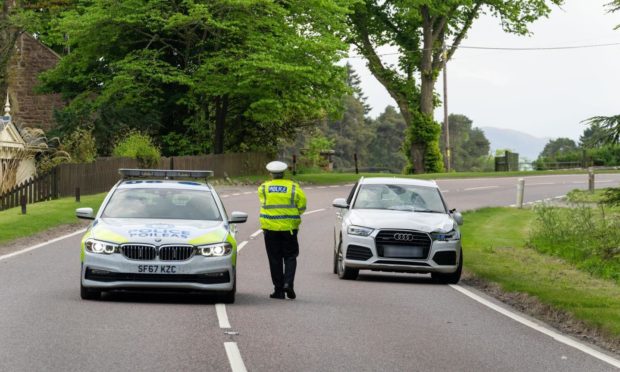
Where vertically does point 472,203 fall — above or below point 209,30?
below

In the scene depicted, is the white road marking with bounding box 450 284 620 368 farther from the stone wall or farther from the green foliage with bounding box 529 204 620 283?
the stone wall

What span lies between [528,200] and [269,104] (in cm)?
1466

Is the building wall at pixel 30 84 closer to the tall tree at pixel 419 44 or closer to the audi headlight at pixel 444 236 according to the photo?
the tall tree at pixel 419 44

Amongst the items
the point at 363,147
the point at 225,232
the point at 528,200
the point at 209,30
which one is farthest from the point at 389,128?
the point at 225,232

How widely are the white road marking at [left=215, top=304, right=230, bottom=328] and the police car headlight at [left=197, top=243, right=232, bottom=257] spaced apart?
618 mm

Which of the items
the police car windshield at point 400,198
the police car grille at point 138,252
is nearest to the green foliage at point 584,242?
the police car windshield at point 400,198

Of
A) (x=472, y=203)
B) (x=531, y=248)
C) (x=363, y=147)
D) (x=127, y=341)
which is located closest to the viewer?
(x=127, y=341)

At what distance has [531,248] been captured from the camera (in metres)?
26.0

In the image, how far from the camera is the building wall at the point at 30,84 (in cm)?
6919

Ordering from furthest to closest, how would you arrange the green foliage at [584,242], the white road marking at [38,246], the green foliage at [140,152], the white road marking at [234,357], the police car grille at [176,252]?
the green foliage at [140,152] → the white road marking at [38,246] → the green foliage at [584,242] → the police car grille at [176,252] → the white road marking at [234,357]

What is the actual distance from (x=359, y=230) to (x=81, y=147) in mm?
30587

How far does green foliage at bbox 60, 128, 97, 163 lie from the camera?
157 feet

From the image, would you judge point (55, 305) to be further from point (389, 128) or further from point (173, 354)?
point (389, 128)

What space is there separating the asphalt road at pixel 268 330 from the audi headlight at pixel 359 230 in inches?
30.8
